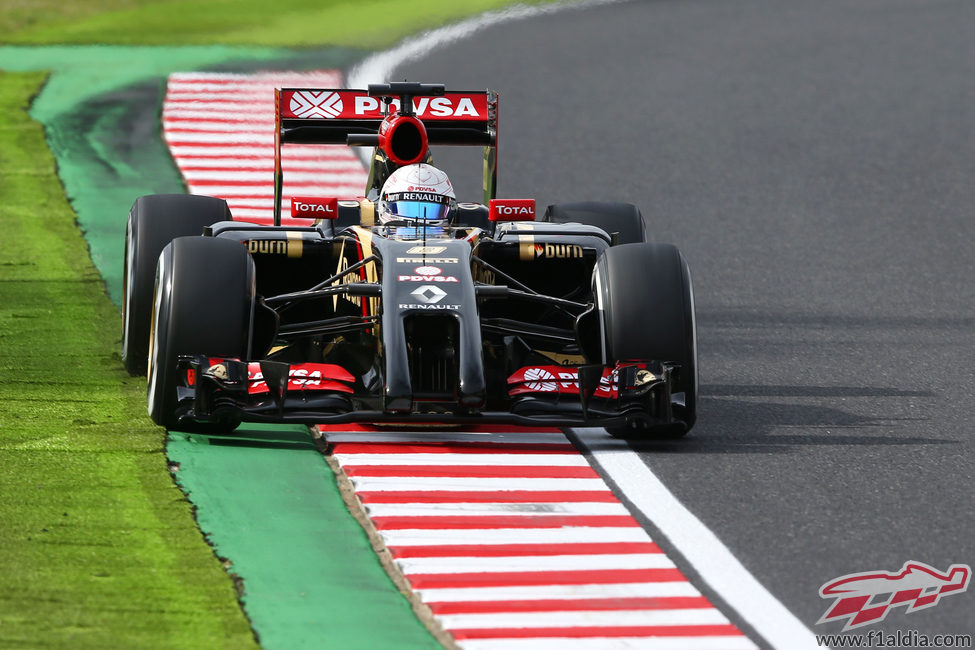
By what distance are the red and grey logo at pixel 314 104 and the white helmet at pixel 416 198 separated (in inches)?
53.9

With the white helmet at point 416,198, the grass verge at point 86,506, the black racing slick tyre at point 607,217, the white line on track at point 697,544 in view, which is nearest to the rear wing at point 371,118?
the black racing slick tyre at point 607,217

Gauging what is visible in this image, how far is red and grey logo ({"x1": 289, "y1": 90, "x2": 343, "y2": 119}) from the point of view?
37.0 ft

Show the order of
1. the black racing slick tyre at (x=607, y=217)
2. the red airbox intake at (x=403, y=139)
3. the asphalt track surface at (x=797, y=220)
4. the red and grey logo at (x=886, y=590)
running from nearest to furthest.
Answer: the red and grey logo at (x=886, y=590), the asphalt track surface at (x=797, y=220), the red airbox intake at (x=403, y=139), the black racing slick tyre at (x=607, y=217)

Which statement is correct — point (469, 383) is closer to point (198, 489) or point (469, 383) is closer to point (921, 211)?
point (198, 489)

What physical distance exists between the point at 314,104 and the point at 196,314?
2.86 metres

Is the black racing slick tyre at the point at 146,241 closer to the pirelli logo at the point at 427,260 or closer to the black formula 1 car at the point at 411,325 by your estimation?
the black formula 1 car at the point at 411,325

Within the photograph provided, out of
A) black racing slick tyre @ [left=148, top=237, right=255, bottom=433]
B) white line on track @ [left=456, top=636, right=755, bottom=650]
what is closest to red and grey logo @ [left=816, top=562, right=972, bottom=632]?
white line on track @ [left=456, top=636, right=755, bottom=650]

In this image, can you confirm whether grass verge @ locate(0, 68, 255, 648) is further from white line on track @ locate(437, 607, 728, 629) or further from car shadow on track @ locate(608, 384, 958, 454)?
car shadow on track @ locate(608, 384, 958, 454)

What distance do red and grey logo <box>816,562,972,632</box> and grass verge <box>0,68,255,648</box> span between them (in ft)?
7.30

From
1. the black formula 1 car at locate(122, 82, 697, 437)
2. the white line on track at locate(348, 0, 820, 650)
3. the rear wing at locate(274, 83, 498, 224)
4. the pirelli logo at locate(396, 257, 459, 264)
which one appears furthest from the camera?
the rear wing at locate(274, 83, 498, 224)

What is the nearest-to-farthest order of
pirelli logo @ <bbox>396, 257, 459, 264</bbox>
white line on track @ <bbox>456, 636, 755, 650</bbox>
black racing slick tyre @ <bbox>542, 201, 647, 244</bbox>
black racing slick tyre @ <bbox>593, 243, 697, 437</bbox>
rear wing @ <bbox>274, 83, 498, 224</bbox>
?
1. white line on track @ <bbox>456, 636, 755, 650</bbox>
2. black racing slick tyre @ <bbox>593, 243, 697, 437</bbox>
3. pirelli logo @ <bbox>396, 257, 459, 264</bbox>
4. rear wing @ <bbox>274, 83, 498, 224</bbox>
5. black racing slick tyre @ <bbox>542, 201, 647, 244</bbox>

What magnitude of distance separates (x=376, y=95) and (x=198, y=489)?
336cm

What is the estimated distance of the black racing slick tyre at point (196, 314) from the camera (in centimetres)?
881

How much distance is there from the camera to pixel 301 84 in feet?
73.3
